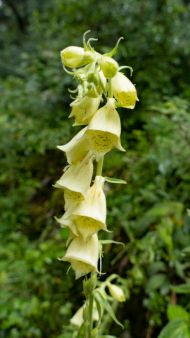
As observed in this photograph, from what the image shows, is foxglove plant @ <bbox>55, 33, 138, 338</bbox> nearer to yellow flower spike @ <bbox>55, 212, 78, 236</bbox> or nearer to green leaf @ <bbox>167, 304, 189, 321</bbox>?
yellow flower spike @ <bbox>55, 212, 78, 236</bbox>

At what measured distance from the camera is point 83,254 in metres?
0.85

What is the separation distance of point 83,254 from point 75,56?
36 cm

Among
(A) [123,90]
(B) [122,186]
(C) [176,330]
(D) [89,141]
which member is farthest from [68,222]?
(B) [122,186]

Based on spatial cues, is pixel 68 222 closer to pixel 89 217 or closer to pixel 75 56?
pixel 89 217

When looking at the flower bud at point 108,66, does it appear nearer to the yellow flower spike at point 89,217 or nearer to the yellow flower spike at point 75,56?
the yellow flower spike at point 75,56

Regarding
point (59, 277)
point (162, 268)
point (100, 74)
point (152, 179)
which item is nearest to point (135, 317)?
point (162, 268)

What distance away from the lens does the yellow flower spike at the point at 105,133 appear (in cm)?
80

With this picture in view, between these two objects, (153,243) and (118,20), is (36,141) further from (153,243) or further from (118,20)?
(153,243)

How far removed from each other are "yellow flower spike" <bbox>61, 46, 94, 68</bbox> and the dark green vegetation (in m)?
0.55

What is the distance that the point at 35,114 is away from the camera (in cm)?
314

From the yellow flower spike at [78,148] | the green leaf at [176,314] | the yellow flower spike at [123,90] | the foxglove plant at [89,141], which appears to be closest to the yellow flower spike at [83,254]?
the foxglove plant at [89,141]

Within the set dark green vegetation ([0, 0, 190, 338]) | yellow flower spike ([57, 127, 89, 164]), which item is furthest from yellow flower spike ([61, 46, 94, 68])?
dark green vegetation ([0, 0, 190, 338])

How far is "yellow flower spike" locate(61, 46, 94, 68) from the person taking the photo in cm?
81

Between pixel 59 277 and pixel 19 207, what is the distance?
0.85m
